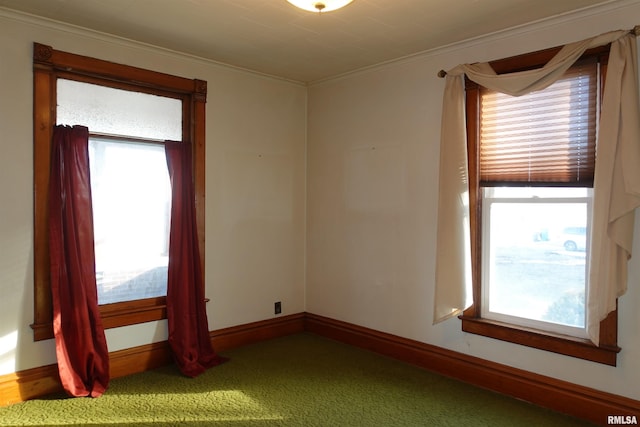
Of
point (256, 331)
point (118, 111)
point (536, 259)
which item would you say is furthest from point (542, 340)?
point (118, 111)

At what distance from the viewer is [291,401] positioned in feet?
10.2

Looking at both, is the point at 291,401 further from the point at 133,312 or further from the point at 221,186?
the point at 221,186

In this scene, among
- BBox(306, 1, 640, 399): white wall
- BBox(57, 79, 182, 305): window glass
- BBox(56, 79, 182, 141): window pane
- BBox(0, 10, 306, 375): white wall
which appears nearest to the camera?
BBox(306, 1, 640, 399): white wall

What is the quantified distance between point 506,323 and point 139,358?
2.73 metres

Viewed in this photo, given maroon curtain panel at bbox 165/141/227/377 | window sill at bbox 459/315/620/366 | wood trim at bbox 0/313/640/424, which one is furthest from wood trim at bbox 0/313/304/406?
window sill at bbox 459/315/620/366

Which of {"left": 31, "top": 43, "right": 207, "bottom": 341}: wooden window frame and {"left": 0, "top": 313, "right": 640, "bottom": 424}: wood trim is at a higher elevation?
{"left": 31, "top": 43, "right": 207, "bottom": 341}: wooden window frame

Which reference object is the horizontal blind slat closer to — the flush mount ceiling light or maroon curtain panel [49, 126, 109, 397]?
the flush mount ceiling light

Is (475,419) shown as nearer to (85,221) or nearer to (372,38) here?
(372,38)

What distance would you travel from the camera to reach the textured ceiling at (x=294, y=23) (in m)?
2.82

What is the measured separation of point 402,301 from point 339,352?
2.40ft

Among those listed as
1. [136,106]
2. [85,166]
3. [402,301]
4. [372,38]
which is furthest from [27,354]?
[372,38]

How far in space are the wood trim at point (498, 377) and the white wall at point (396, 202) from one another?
0.19 feet

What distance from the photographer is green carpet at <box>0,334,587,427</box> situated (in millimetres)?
2820

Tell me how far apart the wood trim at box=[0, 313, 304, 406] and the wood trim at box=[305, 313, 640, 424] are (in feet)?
1.83
